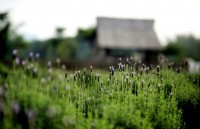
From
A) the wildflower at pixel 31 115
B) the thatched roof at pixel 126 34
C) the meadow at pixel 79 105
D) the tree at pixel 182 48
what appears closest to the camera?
the wildflower at pixel 31 115

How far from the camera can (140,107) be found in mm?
6156

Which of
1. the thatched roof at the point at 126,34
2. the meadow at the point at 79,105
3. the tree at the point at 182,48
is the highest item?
the thatched roof at the point at 126,34

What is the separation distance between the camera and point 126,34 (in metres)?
36.0

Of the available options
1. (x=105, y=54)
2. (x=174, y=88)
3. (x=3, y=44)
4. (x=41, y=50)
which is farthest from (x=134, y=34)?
(x=174, y=88)

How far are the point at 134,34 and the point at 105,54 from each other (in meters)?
4.42

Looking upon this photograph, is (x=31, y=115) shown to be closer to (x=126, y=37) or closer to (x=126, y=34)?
(x=126, y=37)

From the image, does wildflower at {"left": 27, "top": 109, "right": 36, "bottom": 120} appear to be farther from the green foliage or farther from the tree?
the green foliage

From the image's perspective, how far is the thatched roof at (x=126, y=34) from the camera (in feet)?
111

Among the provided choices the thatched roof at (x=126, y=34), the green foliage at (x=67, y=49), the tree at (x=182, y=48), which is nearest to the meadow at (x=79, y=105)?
the thatched roof at (x=126, y=34)

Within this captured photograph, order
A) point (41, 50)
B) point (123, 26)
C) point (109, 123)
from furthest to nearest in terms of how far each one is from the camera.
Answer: point (41, 50) < point (123, 26) < point (109, 123)

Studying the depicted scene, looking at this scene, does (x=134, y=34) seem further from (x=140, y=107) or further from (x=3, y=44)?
(x=140, y=107)

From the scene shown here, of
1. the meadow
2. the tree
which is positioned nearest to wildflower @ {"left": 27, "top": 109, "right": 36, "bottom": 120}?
the meadow

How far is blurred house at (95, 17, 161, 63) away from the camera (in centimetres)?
3391

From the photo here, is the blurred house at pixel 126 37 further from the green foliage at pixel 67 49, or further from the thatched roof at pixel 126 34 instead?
the green foliage at pixel 67 49
